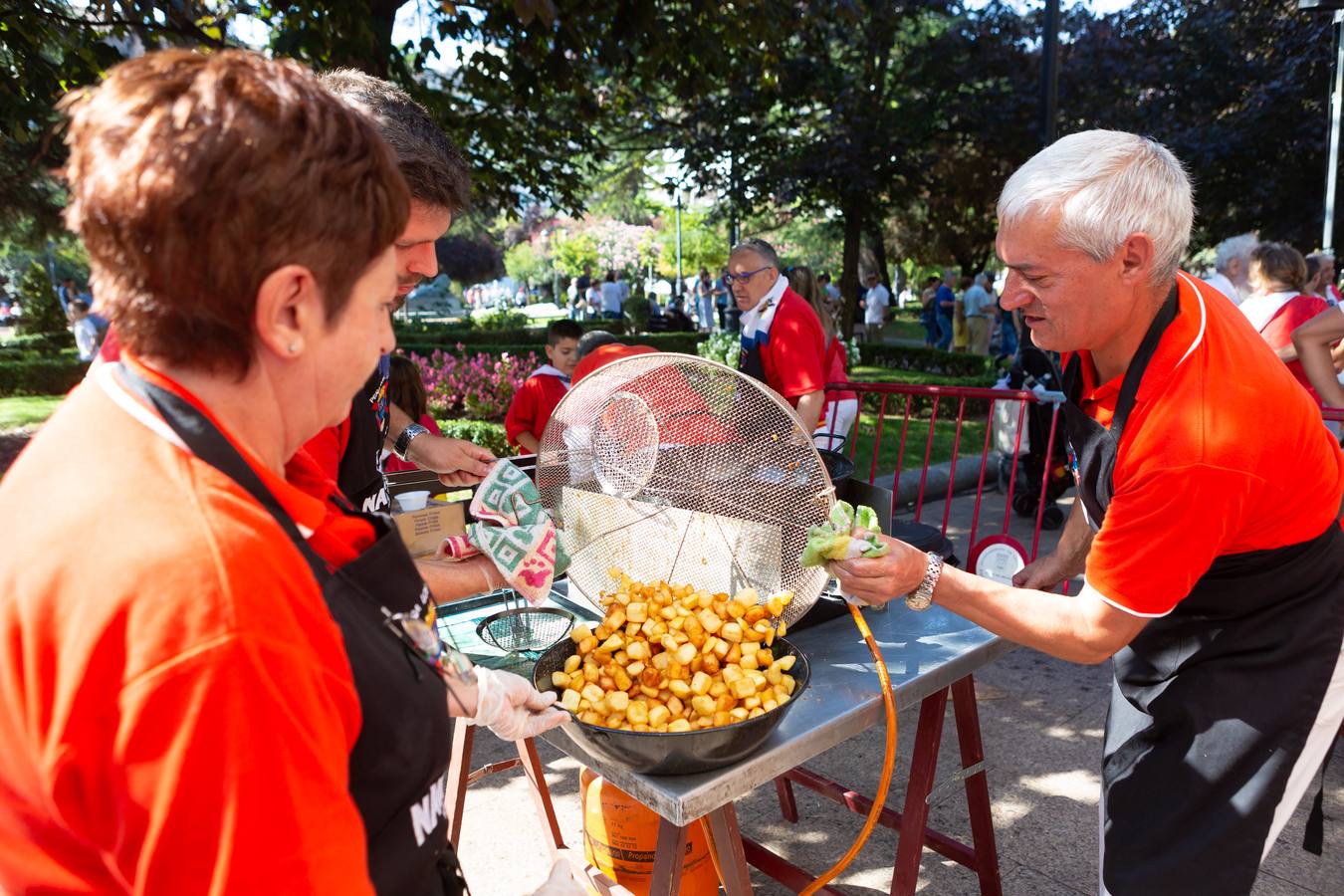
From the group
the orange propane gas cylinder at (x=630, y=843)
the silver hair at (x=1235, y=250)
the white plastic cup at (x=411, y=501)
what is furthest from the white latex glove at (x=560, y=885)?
the silver hair at (x=1235, y=250)

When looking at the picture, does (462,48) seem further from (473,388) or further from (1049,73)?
(1049,73)

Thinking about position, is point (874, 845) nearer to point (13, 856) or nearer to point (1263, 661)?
point (1263, 661)

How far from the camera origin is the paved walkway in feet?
9.43

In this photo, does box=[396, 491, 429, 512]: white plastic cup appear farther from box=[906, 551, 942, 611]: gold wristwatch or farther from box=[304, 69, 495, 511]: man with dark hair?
box=[906, 551, 942, 611]: gold wristwatch

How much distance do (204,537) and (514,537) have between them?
3.61 ft

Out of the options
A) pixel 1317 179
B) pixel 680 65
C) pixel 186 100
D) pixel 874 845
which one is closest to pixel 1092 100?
pixel 1317 179

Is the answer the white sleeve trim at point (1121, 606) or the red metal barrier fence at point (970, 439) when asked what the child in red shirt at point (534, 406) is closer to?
the red metal barrier fence at point (970, 439)

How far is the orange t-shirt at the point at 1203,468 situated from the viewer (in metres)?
1.57

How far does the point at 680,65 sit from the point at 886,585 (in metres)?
5.74

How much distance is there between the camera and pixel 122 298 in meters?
0.83

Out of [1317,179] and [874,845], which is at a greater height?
[1317,179]

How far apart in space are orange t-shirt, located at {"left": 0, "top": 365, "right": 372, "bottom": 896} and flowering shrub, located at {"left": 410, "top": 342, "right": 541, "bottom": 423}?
8316 mm

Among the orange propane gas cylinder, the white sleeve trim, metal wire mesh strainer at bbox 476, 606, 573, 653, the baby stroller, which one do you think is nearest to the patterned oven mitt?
metal wire mesh strainer at bbox 476, 606, 573, 653

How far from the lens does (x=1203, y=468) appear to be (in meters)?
1.56
